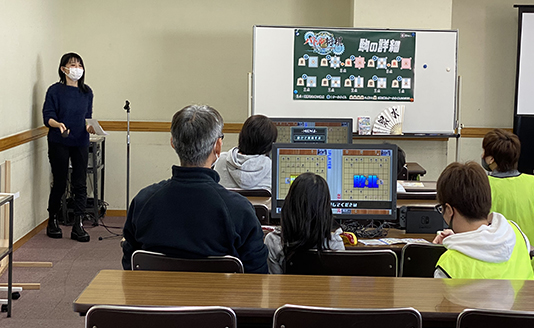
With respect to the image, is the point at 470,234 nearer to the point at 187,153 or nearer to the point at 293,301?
the point at 293,301

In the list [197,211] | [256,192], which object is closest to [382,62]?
[256,192]

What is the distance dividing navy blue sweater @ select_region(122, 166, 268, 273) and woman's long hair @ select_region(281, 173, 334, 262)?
0.23 meters

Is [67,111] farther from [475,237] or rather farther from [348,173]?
[475,237]

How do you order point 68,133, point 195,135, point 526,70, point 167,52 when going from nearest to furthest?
1. point 195,135
2. point 68,133
3. point 526,70
4. point 167,52

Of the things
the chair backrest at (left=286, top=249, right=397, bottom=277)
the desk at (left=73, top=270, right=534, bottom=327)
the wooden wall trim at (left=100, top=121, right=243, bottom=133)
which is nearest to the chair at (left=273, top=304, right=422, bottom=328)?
the desk at (left=73, top=270, right=534, bottom=327)

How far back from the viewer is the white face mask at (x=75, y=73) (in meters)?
5.59

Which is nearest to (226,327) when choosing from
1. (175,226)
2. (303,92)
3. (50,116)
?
(175,226)

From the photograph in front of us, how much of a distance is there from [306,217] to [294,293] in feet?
2.22

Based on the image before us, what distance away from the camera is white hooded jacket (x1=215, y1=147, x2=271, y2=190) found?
3863 mm

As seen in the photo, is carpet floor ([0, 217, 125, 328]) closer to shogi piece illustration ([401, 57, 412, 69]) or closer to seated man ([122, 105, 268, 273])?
seated man ([122, 105, 268, 273])

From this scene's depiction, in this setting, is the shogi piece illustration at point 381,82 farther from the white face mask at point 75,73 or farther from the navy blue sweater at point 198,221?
the navy blue sweater at point 198,221

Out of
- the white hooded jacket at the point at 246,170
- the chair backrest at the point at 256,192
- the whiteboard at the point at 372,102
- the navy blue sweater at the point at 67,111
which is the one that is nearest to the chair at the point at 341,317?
the chair backrest at the point at 256,192

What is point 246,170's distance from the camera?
3871 mm

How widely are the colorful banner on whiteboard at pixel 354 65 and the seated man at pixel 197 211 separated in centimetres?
405
